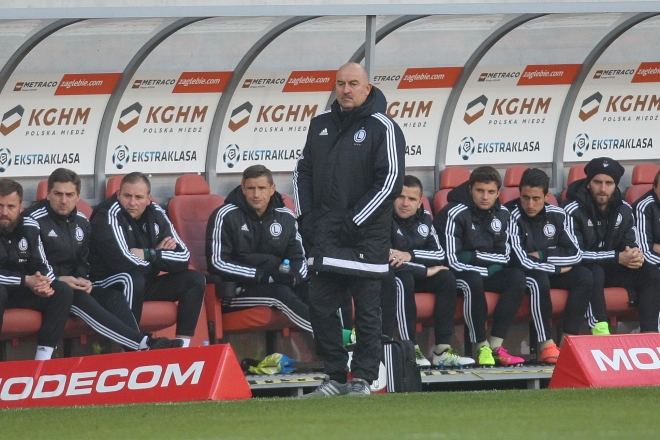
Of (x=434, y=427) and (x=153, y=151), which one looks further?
(x=153, y=151)

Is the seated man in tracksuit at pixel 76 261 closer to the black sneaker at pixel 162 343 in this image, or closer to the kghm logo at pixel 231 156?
the black sneaker at pixel 162 343

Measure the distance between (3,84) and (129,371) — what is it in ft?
9.82

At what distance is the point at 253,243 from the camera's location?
25.6ft

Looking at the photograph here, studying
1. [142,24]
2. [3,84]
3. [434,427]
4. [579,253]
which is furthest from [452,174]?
[434,427]

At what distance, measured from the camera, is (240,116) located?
8711 millimetres

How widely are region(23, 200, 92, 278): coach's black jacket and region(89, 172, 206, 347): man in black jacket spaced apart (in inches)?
6.6

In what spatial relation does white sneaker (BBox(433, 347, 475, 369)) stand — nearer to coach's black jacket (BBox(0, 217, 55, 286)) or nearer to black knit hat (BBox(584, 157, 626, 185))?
black knit hat (BBox(584, 157, 626, 185))

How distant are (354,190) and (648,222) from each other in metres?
3.58

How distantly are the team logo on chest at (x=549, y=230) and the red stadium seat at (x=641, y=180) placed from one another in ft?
3.56

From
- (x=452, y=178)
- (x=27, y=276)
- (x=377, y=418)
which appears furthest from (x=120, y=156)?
(x=377, y=418)

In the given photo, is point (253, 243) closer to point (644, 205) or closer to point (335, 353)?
point (335, 353)

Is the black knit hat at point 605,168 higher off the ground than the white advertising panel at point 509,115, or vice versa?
the white advertising panel at point 509,115

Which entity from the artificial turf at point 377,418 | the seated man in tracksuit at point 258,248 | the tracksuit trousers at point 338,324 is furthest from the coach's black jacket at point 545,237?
the tracksuit trousers at point 338,324

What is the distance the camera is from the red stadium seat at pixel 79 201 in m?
7.76
